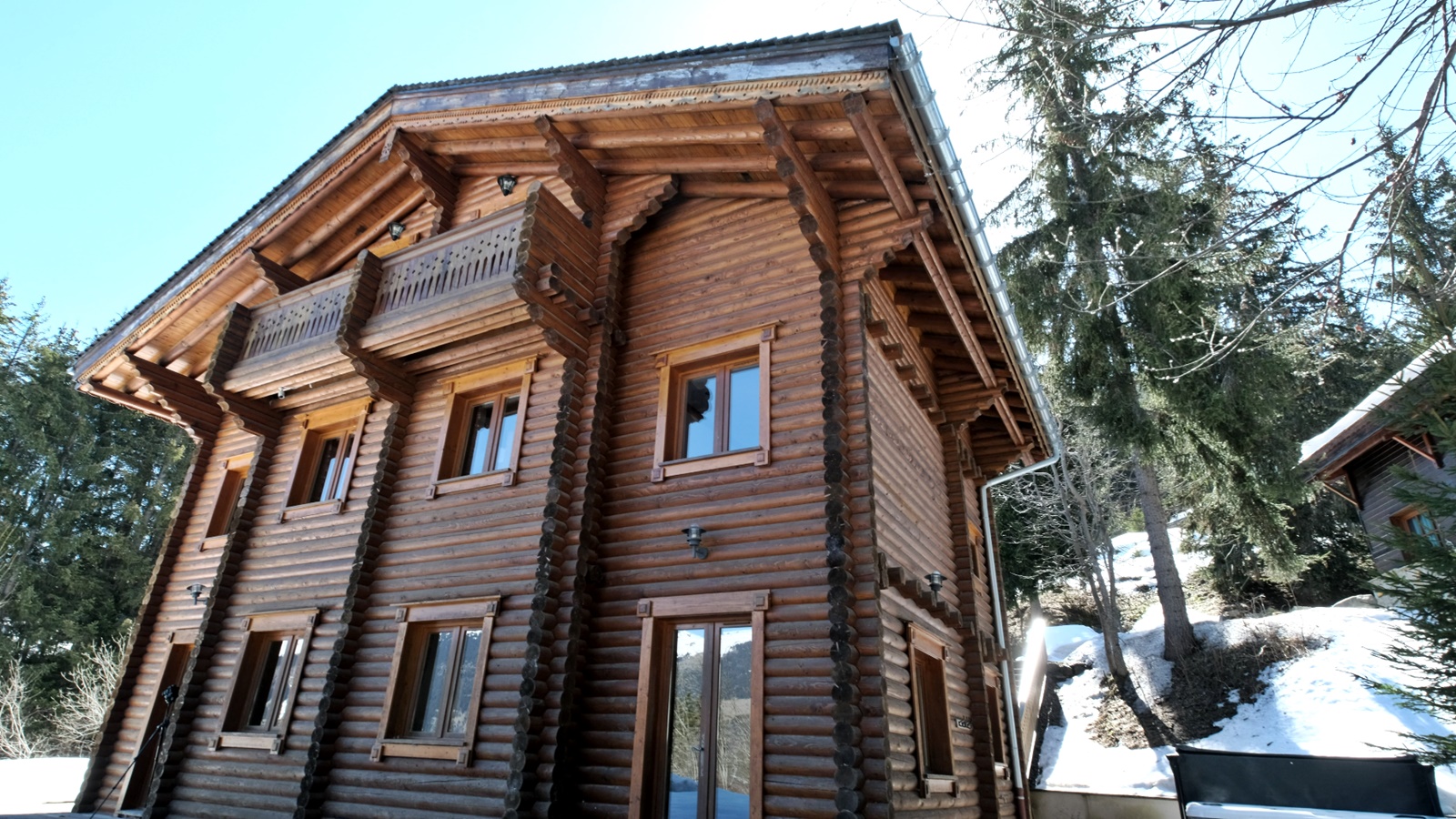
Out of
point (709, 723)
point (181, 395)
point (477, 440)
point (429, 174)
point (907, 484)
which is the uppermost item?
point (429, 174)

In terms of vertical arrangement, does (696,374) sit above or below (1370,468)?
below

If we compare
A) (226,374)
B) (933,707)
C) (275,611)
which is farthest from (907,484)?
(226,374)

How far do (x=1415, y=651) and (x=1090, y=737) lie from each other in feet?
37.7

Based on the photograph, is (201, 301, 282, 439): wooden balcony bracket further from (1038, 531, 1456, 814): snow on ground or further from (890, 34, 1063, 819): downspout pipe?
(1038, 531, 1456, 814): snow on ground

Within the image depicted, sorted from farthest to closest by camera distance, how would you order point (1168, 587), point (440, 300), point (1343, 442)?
point (1168, 587) < point (1343, 442) < point (440, 300)

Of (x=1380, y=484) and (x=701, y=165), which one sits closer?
(x=701, y=165)

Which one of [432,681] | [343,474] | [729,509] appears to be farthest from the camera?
[343,474]

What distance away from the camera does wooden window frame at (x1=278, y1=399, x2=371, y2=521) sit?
36.2 ft

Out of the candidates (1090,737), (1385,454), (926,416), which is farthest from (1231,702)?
(926,416)

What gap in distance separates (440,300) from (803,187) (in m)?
4.80

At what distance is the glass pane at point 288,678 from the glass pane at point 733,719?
5875mm

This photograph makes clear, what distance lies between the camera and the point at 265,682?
10.7 m

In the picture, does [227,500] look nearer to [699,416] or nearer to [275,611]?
[275,611]

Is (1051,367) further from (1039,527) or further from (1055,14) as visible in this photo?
(1055,14)
